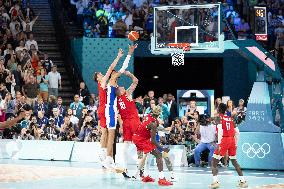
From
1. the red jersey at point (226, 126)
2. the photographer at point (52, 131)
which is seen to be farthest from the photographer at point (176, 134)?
the red jersey at point (226, 126)

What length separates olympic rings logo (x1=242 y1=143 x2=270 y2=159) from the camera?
20.4 metres

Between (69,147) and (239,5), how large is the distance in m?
11.9

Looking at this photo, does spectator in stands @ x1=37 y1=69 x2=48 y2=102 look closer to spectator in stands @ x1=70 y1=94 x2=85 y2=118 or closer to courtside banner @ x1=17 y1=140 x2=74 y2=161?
spectator in stands @ x1=70 y1=94 x2=85 y2=118

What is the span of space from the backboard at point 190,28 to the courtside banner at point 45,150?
14.9ft

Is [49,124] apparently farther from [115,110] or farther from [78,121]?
[115,110]

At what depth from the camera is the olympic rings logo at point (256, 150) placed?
66.9ft

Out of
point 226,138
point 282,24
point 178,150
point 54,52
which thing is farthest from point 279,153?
point 54,52

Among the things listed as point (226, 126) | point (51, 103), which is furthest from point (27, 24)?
point (226, 126)

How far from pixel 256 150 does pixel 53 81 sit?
9.97m

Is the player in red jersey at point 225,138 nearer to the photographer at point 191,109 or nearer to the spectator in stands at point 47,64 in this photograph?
the photographer at point 191,109

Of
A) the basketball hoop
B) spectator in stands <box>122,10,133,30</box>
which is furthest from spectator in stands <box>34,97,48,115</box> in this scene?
spectator in stands <box>122,10,133,30</box>

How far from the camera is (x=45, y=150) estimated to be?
23656 mm

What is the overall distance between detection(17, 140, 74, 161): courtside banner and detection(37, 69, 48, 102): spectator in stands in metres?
3.37

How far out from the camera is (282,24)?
101ft
